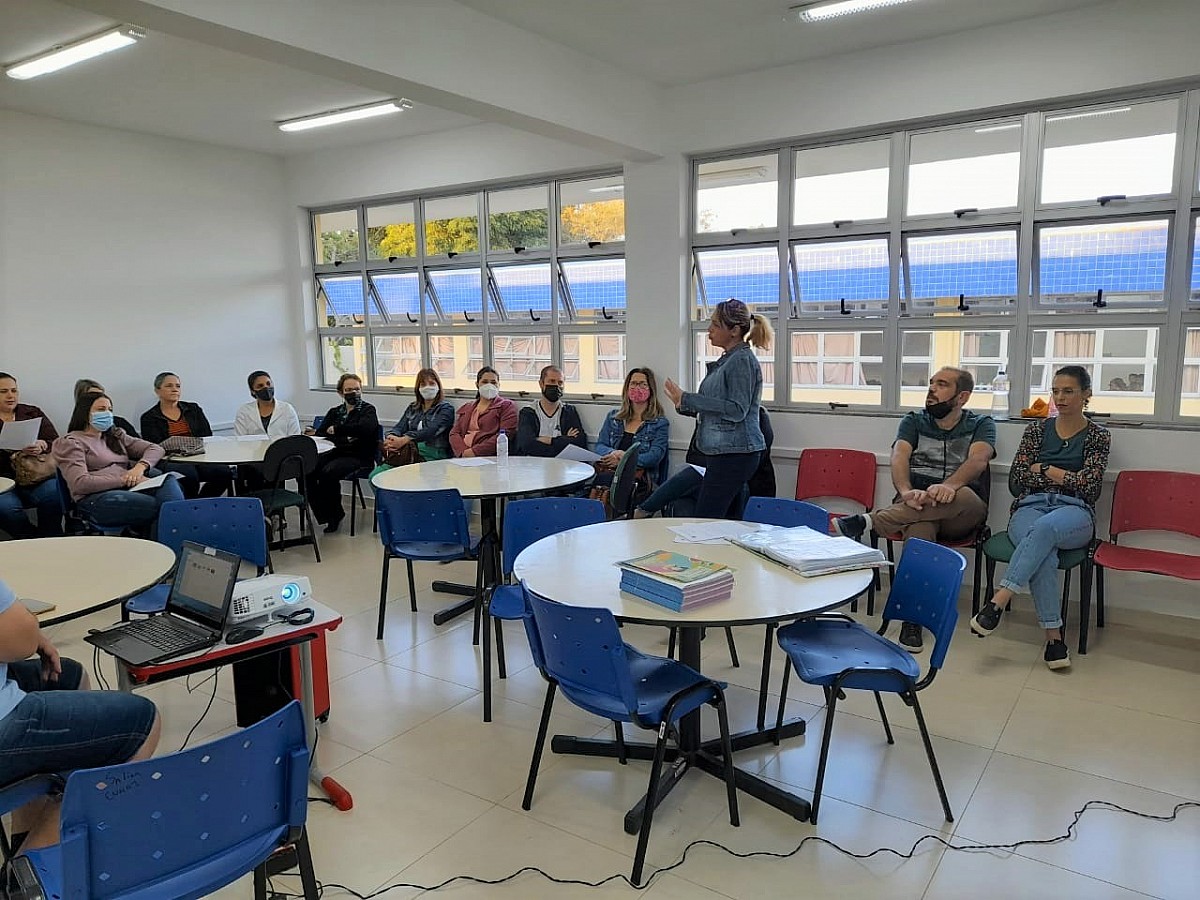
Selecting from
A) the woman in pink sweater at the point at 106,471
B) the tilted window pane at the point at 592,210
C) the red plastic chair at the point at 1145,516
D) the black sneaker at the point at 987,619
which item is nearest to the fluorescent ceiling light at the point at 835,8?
the tilted window pane at the point at 592,210

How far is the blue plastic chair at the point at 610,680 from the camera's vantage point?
2264 mm

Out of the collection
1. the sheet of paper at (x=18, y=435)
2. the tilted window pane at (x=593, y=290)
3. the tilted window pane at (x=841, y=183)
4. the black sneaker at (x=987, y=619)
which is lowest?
the black sneaker at (x=987, y=619)

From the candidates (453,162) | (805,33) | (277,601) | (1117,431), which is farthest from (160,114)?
(1117,431)

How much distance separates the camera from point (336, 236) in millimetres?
8031

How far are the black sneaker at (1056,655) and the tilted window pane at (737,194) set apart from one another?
3133 mm

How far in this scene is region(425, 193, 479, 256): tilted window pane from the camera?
23.3 ft

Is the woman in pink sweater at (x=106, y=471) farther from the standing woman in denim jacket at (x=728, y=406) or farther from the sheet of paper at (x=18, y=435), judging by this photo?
the standing woman in denim jacket at (x=728, y=406)

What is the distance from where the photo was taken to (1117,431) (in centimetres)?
447

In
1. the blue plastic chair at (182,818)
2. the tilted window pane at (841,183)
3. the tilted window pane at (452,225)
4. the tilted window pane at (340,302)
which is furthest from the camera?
the tilted window pane at (340,302)

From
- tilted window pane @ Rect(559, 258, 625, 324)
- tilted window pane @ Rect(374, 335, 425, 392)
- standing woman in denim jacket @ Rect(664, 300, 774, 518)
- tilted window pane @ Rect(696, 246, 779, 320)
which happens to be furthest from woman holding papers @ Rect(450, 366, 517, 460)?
standing woman in denim jacket @ Rect(664, 300, 774, 518)

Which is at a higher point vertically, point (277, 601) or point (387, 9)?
point (387, 9)

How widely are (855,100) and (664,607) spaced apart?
12.8 feet

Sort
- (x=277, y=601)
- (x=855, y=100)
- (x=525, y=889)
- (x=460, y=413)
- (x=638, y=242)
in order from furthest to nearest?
(x=460, y=413)
(x=638, y=242)
(x=855, y=100)
(x=277, y=601)
(x=525, y=889)

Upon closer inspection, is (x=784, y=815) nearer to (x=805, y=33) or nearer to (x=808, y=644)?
(x=808, y=644)
